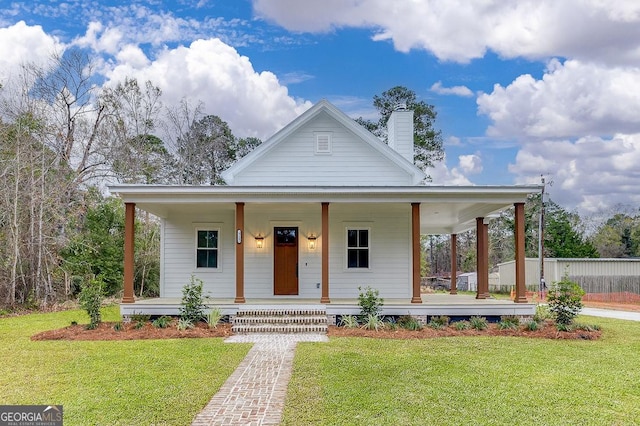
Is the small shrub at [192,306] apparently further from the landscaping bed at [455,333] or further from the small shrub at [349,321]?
the small shrub at [349,321]

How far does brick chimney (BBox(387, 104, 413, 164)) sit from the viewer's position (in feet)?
51.7

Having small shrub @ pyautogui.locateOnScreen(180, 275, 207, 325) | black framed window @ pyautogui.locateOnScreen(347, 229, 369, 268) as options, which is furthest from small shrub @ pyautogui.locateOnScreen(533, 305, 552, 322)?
small shrub @ pyautogui.locateOnScreen(180, 275, 207, 325)

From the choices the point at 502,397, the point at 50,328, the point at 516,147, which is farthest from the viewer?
the point at 516,147

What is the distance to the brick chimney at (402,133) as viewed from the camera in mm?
15750

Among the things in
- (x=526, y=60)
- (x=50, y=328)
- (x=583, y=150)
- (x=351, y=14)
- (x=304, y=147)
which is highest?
(x=526, y=60)

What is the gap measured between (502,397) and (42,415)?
531 centimetres

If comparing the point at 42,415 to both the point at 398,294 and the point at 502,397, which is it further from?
the point at 398,294

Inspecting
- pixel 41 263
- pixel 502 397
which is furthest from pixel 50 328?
pixel 502 397

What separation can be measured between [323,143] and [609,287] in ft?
58.6

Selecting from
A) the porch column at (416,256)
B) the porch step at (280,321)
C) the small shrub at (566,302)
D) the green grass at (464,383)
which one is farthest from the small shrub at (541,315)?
the porch step at (280,321)

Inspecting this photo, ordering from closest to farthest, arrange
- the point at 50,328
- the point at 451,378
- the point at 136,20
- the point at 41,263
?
1. the point at 451,378
2. the point at 50,328
3. the point at 41,263
4. the point at 136,20

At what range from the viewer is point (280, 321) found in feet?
37.4

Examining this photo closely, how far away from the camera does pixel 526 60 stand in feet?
83.2

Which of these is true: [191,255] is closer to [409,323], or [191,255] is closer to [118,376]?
[409,323]
